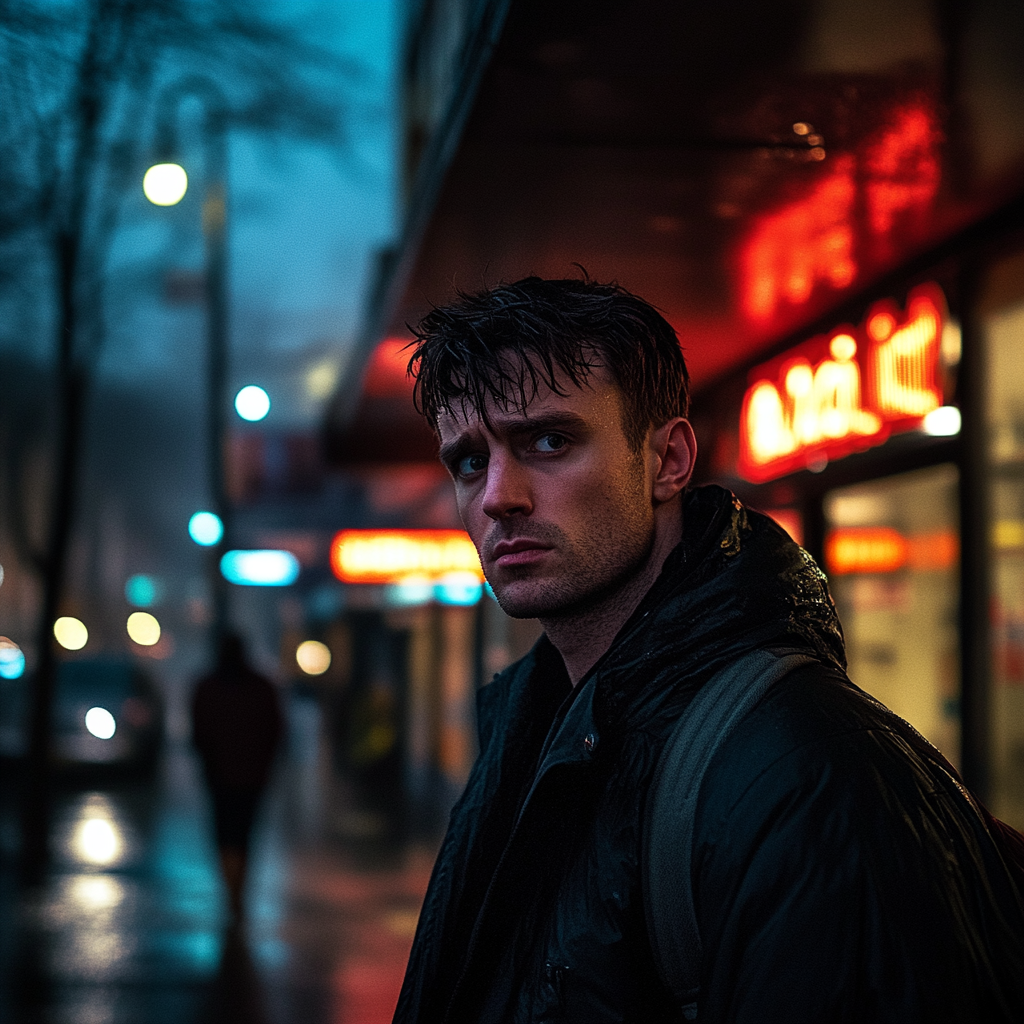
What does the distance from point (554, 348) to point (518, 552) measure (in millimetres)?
308

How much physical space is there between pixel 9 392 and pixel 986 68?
17511 mm

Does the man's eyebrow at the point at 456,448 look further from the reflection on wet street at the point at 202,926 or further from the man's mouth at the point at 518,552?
the reflection on wet street at the point at 202,926

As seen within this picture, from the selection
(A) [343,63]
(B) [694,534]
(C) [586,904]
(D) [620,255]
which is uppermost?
(A) [343,63]

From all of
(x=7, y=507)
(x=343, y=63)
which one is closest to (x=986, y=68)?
(x=343, y=63)

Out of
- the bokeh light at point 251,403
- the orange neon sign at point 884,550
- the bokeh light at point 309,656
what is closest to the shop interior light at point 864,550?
the orange neon sign at point 884,550

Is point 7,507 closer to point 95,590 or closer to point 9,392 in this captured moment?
point 9,392

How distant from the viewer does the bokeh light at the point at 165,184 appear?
Result: 10.5 metres

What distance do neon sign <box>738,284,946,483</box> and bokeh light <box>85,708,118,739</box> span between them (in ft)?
35.5

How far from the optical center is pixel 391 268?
7.72 metres

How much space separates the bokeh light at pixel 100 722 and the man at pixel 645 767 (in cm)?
1551

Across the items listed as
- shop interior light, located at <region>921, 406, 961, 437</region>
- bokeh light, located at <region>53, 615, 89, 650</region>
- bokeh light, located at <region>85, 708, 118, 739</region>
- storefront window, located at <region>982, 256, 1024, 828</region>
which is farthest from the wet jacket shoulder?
bokeh light, located at <region>53, 615, 89, 650</region>

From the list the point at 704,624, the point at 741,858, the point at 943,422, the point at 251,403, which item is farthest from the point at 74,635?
the point at 741,858

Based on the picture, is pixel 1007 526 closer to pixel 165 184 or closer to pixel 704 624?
pixel 704 624

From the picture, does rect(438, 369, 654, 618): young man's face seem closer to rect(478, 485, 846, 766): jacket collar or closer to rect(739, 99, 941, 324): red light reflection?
rect(478, 485, 846, 766): jacket collar
